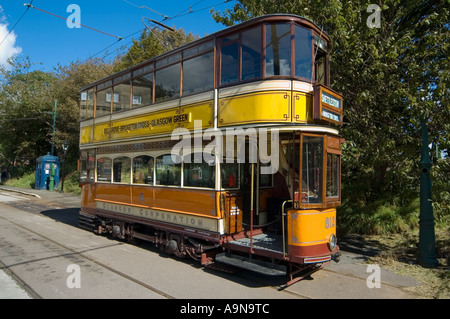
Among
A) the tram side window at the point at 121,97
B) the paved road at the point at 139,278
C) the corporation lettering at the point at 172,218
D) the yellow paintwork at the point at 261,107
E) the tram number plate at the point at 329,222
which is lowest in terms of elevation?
the paved road at the point at 139,278

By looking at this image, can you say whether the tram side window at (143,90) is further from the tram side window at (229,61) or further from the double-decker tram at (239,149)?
the tram side window at (229,61)

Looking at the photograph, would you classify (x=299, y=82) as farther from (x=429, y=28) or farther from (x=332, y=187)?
(x=429, y=28)

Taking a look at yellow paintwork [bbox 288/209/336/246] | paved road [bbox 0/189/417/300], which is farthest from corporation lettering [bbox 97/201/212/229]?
yellow paintwork [bbox 288/209/336/246]

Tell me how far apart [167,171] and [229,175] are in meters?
1.69

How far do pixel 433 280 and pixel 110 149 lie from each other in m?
8.53

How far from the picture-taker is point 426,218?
686 centimetres

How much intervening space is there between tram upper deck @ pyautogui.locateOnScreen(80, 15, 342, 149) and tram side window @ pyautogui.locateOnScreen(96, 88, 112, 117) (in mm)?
2000

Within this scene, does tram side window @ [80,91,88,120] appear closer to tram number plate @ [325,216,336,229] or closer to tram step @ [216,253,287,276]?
tram step @ [216,253,287,276]

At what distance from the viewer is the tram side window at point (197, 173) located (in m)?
6.75

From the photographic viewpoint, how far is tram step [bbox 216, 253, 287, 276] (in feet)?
18.2

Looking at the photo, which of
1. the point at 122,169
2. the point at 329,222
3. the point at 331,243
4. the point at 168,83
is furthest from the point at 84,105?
the point at 331,243

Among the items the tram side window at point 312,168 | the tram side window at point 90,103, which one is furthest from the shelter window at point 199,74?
the tram side window at point 90,103

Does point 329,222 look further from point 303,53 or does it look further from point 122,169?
point 122,169

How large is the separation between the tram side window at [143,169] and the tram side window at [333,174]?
429cm
